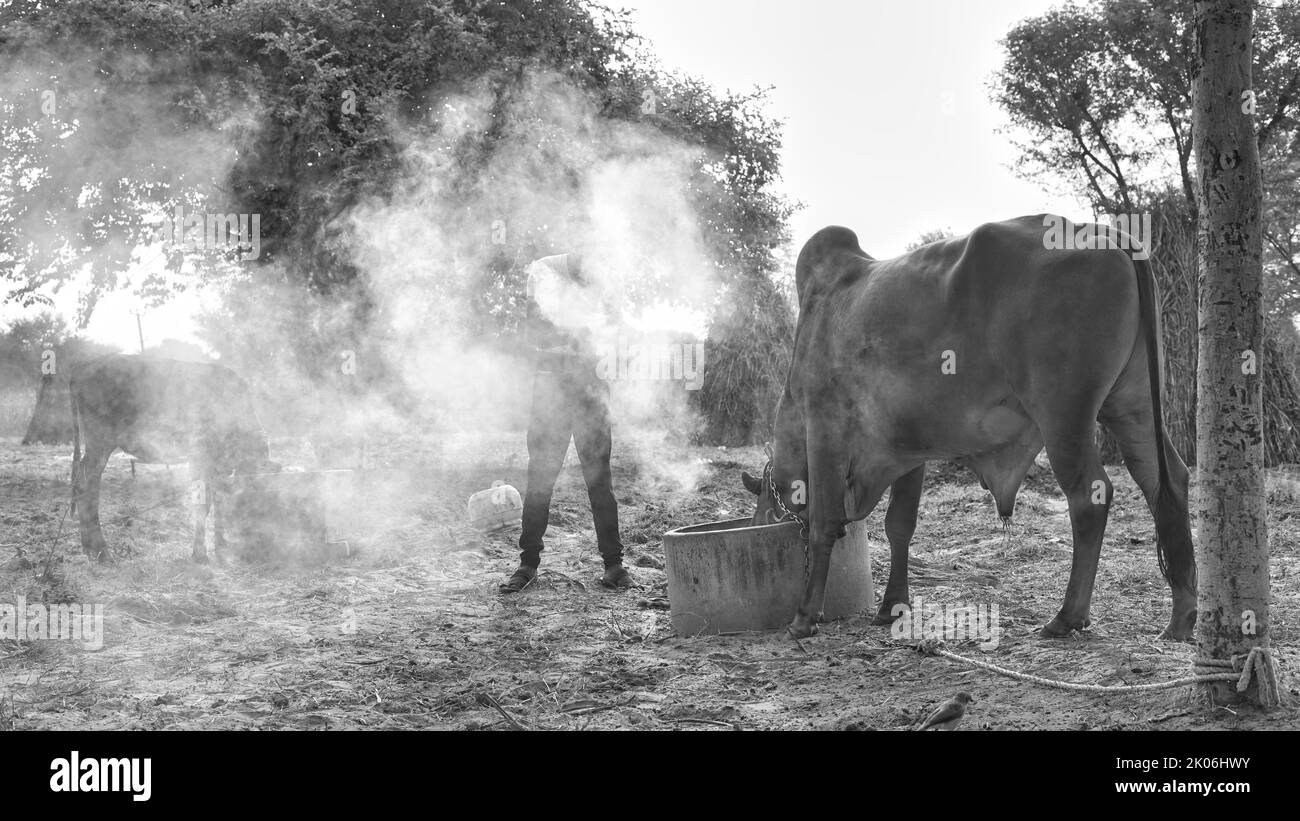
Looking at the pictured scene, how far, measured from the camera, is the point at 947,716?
366cm

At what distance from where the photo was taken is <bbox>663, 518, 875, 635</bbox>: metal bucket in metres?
5.59

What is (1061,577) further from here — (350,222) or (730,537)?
(350,222)

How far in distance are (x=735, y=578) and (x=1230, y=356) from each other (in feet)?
9.22

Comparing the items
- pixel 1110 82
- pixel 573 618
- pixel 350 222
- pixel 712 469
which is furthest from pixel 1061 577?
pixel 1110 82

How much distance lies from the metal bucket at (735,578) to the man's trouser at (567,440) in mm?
1542

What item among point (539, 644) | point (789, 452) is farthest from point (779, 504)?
point (539, 644)

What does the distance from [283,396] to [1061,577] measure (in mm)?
11266

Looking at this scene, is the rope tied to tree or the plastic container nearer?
the rope tied to tree

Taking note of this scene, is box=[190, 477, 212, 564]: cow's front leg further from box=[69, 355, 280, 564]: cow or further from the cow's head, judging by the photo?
the cow's head

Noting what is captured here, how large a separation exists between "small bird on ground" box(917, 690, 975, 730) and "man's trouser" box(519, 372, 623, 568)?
3.63 m

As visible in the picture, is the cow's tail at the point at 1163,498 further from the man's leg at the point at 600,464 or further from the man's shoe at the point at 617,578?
the man's shoe at the point at 617,578

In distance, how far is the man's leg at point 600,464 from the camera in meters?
7.08

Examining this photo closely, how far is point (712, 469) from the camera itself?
47.5ft

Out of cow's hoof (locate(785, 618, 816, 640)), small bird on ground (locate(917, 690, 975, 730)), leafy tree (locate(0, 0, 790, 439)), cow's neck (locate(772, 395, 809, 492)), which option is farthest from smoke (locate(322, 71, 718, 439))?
small bird on ground (locate(917, 690, 975, 730))
